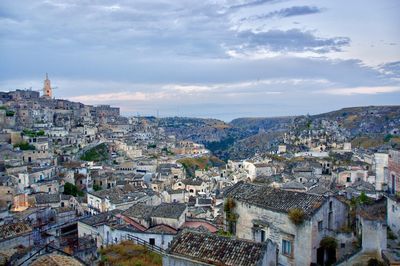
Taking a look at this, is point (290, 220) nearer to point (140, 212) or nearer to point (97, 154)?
point (140, 212)

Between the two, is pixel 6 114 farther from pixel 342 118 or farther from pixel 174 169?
pixel 342 118

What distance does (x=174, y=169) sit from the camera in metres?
62.0

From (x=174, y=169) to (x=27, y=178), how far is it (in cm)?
2531

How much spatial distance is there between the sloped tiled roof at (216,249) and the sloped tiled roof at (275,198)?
4.62 metres

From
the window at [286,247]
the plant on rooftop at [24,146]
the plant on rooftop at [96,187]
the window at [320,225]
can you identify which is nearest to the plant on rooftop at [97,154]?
the plant on rooftop at [24,146]

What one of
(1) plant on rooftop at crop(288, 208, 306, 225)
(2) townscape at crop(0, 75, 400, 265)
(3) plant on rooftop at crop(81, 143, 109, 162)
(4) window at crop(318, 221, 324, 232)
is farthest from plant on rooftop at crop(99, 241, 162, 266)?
(3) plant on rooftop at crop(81, 143, 109, 162)

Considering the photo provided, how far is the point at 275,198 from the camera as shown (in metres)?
20.1

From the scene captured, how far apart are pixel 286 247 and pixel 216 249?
5244mm

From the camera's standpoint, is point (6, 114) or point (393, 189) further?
point (6, 114)

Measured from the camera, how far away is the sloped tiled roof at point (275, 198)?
61.5 ft

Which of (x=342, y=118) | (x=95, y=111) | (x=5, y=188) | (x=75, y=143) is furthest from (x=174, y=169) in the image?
(x=342, y=118)

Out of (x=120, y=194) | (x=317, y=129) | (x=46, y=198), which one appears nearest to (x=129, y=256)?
(x=46, y=198)

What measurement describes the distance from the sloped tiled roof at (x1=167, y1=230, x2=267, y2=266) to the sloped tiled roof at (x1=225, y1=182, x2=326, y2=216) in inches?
182

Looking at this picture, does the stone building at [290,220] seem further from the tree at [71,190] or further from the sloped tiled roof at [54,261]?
the tree at [71,190]
